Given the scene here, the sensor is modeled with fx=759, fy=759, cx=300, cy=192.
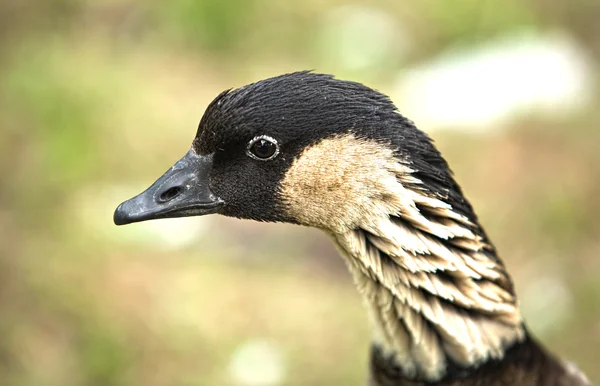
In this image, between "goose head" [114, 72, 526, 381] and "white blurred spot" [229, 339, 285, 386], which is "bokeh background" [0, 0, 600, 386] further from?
"goose head" [114, 72, 526, 381]

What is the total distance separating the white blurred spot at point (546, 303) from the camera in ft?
21.0

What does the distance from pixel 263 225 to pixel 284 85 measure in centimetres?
404

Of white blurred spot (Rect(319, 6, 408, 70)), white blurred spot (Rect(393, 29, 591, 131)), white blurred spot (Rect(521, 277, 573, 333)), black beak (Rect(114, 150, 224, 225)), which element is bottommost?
white blurred spot (Rect(521, 277, 573, 333))

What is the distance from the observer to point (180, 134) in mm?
8383

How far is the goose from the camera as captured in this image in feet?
11.3

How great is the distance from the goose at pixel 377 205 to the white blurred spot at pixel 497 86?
4.61 metres

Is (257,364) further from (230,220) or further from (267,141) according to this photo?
(267,141)

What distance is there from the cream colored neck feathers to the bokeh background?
9.03 ft

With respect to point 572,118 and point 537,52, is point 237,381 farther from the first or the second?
point 537,52

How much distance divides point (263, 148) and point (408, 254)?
0.83 metres

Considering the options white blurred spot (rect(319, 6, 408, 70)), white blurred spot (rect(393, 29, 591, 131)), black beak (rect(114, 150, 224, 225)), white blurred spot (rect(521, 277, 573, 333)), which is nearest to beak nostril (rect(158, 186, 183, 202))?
black beak (rect(114, 150, 224, 225))

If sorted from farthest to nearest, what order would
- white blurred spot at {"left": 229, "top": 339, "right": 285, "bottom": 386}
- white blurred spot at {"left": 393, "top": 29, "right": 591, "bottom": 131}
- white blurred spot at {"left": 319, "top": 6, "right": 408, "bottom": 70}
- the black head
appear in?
white blurred spot at {"left": 319, "top": 6, "right": 408, "bottom": 70}, white blurred spot at {"left": 393, "top": 29, "right": 591, "bottom": 131}, white blurred spot at {"left": 229, "top": 339, "right": 285, "bottom": 386}, the black head

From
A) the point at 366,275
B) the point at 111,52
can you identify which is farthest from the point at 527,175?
the point at 111,52

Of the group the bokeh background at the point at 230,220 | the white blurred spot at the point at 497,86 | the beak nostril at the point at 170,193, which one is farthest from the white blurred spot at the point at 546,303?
the beak nostril at the point at 170,193
